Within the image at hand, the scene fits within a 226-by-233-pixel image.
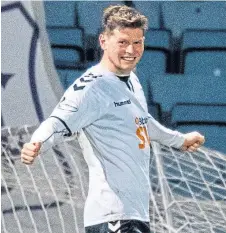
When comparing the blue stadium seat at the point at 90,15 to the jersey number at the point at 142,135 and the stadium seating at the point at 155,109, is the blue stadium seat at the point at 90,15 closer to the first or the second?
the stadium seating at the point at 155,109

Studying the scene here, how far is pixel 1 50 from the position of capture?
19.5ft

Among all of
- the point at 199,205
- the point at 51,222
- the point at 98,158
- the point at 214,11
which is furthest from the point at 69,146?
the point at 98,158

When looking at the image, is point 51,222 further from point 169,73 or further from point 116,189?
point 116,189

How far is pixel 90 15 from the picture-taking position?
5945mm

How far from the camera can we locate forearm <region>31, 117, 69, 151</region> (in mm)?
2658

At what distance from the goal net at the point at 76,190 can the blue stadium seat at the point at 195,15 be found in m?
0.93

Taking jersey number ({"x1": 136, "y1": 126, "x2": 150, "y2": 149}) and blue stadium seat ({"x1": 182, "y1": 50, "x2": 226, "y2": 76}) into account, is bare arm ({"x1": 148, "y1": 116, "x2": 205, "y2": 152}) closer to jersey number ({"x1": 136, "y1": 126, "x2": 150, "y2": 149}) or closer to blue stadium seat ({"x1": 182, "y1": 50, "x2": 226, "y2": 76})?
jersey number ({"x1": 136, "y1": 126, "x2": 150, "y2": 149})

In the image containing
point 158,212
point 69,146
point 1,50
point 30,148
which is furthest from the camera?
point 1,50

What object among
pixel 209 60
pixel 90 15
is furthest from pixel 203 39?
pixel 90 15

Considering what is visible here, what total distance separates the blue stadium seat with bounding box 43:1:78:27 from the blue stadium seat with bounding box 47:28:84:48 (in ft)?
0.10

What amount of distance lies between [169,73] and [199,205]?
5.04 feet

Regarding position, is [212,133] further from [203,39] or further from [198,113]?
[203,39]

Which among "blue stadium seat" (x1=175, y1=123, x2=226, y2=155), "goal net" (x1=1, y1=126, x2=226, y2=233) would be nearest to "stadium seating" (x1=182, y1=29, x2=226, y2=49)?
"blue stadium seat" (x1=175, y1=123, x2=226, y2=155)

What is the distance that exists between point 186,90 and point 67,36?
817mm
